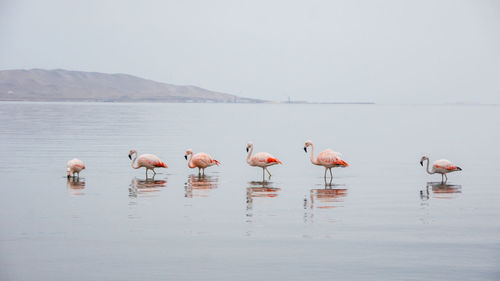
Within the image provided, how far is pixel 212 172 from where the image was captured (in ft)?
83.7

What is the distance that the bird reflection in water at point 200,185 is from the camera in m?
19.5

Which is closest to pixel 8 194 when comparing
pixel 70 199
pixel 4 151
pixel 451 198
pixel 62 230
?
pixel 70 199

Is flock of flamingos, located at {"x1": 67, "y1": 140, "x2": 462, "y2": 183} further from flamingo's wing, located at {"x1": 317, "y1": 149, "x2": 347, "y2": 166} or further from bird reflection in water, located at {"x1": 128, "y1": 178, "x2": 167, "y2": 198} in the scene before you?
bird reflection in water, located at {"x1": 128, "y1": 178, "x2": 167, "y2": 198}

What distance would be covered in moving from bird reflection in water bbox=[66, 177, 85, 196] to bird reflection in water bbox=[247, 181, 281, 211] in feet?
16.8

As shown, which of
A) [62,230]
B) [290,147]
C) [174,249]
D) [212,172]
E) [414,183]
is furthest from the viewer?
[290,147]

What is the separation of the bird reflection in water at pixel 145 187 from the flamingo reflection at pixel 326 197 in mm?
4781

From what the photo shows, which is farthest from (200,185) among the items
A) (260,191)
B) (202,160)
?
(202,160)

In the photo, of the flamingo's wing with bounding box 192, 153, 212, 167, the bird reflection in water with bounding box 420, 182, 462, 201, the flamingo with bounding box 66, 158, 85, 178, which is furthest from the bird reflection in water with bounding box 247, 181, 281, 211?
the flamingo with bounding box 66, 158, 85, 178

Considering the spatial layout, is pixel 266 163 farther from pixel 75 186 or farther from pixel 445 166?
pixel 75 186

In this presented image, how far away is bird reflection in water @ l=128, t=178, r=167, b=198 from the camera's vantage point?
19.2 m

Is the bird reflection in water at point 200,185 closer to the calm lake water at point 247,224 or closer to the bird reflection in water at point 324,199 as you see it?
the calm lake water at point 247,224

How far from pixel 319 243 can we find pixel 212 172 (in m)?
13.1

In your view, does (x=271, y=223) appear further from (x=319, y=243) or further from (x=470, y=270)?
(x=470, y=270)

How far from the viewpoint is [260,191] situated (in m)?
20.0
